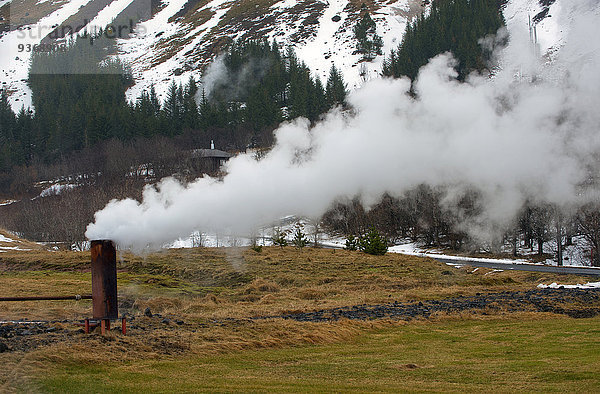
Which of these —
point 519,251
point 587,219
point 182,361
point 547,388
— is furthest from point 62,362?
point 519,251

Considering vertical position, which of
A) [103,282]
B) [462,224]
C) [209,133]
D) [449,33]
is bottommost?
[103,282]

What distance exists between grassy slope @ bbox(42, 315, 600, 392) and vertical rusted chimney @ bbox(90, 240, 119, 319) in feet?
12.3

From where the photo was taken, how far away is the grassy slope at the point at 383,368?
1408 cm

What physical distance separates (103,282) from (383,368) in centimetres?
937

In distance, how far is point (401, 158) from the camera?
111 feet

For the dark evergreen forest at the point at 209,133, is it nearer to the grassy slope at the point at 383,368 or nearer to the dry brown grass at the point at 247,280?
the dry brown grass at the point at 247,280

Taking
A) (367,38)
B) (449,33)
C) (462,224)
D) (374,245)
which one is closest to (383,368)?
(374,245)

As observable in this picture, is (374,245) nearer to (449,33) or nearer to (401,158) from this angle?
(401,158)

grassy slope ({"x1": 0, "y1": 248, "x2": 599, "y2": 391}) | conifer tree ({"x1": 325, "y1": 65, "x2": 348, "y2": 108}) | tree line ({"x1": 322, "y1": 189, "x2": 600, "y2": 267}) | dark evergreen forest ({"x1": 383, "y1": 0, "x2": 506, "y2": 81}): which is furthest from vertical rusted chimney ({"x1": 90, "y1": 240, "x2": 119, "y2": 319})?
dark evergreen forest ({"x1": 383, "y1": 0, "x2": 506, "y2": 81})

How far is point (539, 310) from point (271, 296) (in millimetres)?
14811

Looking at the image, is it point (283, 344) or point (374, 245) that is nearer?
point (283, 344)

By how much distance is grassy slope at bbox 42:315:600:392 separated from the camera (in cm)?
1408

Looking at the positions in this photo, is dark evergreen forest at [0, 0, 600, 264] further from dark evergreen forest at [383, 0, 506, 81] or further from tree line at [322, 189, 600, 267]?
dark evergreen forest at [383, 0, 506, 81]

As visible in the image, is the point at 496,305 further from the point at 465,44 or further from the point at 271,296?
the point at 465,44
